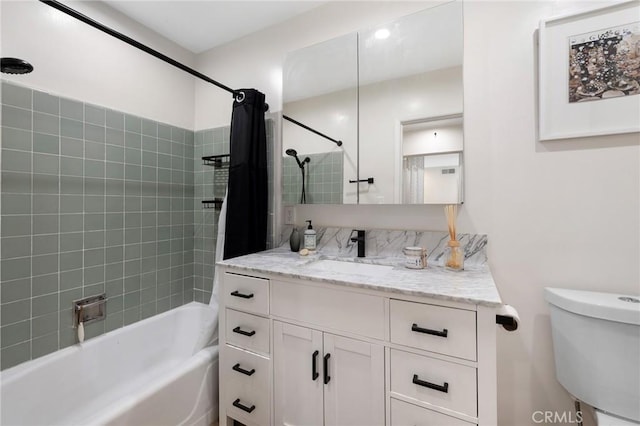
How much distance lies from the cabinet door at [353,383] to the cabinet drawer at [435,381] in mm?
67

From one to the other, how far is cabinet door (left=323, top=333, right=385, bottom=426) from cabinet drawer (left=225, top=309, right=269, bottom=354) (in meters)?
0.33

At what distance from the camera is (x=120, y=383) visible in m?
1.71

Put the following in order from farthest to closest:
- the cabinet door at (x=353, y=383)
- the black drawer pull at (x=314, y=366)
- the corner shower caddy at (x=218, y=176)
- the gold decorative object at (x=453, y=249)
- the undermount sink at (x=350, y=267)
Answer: the corner shower caddy at (x=218, y=176)
the undermount sink at (x=350, y=267)
the gold decorative object at (x=453, y=249)
the black drawer pull at (x=314, y=366)
the cabinet door at (x=353, y=383)

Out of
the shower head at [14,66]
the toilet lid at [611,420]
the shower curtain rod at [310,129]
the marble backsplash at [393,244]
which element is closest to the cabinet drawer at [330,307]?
the marble backsplash at [393,244]

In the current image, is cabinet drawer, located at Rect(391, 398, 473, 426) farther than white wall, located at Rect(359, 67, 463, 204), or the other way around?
white wall, located at Rect(359, 67, 463, 204)

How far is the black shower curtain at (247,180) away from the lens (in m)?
1.72

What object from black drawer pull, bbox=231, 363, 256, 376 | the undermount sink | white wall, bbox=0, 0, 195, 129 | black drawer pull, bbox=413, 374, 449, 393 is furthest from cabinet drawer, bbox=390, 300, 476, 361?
white wall, bbox=0, 0, 195, 129

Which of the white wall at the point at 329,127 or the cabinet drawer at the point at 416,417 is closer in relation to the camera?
the cabinet drawer at the point at 416,417

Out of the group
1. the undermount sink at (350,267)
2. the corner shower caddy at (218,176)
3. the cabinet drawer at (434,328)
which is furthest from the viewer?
the corner shower caddy at (218,176)

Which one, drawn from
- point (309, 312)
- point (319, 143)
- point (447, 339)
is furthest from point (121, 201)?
point (447, 339)

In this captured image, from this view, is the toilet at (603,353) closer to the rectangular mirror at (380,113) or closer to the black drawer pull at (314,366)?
the rectangular mirror at (380,113)

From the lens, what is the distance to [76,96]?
5.23ft

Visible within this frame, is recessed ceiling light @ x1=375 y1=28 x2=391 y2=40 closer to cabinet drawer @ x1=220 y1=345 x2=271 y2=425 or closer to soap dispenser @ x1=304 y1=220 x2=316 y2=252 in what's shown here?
soap dispenser @ x1=304 y1=220 x2=316 y2=252

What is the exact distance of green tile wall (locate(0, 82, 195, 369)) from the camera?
137 cm
